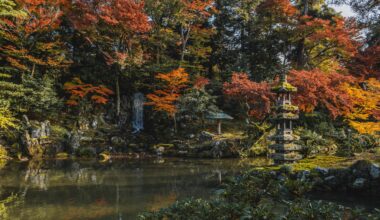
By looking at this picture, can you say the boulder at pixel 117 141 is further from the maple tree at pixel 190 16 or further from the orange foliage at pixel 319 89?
the orange foliage at pixel 319 89

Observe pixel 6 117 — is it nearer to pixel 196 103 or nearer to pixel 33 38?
pixel 33 38

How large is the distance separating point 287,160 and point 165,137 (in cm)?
1057

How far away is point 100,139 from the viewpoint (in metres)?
17.9

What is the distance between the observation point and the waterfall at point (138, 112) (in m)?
20.5

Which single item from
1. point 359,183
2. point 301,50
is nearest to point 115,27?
point 301,50

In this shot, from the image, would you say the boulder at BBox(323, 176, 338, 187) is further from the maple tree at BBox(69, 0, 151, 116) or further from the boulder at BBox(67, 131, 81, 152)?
the maple tree at BBox(69, 0, 151, 116)

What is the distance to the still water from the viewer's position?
6.20m

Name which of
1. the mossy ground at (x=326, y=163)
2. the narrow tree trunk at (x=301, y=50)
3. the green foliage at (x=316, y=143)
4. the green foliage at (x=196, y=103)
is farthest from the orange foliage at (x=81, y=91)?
the mossy ground at (x=326, y=163)

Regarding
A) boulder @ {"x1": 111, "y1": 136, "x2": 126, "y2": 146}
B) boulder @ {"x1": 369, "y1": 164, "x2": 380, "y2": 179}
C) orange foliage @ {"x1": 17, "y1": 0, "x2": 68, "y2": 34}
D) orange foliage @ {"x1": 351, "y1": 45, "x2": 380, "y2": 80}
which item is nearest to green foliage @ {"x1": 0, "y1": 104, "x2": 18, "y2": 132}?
orange foliage @ {"x1": 17, "y1": 0, "x2": 68, "y2": 34}

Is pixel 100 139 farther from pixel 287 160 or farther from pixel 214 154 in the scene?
pixel 287 160

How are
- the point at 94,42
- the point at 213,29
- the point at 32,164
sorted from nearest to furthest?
the point at 32,164 < the point at 94,42 < the point at 213,29

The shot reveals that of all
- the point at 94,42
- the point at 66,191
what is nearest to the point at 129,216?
the point at 66,191

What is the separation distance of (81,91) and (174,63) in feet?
20.1

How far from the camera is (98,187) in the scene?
8.55 metres
